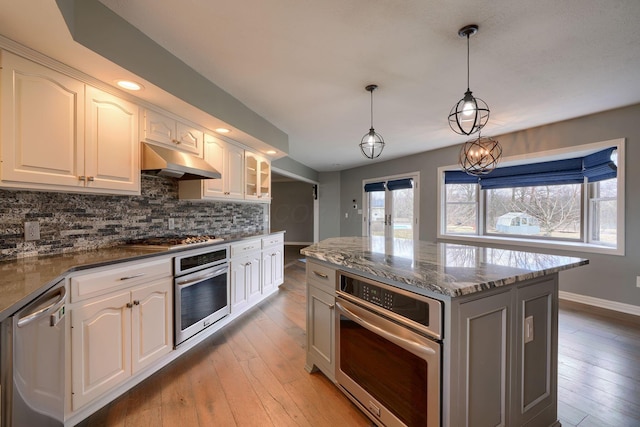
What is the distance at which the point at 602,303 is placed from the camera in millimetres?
3344

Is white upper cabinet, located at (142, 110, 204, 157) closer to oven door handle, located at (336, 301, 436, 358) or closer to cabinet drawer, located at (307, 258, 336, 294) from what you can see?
cabinet drawer, located at (307, 258, 336, 294)

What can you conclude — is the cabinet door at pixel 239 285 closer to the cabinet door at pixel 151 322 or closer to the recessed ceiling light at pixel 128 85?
the cabinet door at pixel 151 322

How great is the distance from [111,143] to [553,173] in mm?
5367

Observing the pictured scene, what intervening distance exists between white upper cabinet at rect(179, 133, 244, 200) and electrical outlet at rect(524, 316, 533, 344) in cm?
272

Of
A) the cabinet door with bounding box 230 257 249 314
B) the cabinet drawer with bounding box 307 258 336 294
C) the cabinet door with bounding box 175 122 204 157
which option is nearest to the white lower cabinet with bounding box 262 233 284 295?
the cabinet door with bounding box 230 257 249 314

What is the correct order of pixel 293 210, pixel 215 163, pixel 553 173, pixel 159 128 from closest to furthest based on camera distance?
pixel 159 128, pixel 215 163, pixel 553 173, pixel 293 210

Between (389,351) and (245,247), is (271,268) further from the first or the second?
(389,351)

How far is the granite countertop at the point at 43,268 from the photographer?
98cm

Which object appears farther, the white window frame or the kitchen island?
the white window frame

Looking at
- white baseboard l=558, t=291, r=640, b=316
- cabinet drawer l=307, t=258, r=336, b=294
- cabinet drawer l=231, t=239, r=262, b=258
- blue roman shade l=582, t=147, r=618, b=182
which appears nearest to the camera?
cabinet drawer l=307, t=258, r=336, b=294

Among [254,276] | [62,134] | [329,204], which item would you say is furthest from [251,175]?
[329,204]

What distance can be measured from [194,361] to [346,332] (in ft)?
4.63

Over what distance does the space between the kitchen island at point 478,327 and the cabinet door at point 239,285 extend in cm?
150

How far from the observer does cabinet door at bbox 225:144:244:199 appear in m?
3.16
